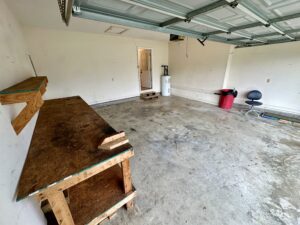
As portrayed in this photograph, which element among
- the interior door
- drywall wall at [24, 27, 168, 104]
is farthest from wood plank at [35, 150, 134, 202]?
the interior door

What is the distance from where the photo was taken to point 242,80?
4.21 metres

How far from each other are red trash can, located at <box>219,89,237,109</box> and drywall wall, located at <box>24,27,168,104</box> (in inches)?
130

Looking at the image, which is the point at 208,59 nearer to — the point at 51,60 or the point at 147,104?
the point at 147,104

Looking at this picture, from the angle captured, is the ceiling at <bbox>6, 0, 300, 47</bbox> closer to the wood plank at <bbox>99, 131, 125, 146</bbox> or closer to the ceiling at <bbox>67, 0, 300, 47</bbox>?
the ceiling at <bbox>67, 0, 300, 47</bbox>

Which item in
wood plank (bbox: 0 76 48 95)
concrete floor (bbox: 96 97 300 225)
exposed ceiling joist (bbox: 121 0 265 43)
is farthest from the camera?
concrete floor (bbox: 96 97 300 225)

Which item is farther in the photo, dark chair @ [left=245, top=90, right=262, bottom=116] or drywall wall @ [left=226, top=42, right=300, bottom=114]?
dark chair @ [left=245, top=90, right=262, bottom=116]

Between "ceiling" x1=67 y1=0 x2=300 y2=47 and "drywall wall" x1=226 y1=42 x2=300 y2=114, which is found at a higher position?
"ceiling" x1=67 y1=0 x2=300 y2=47

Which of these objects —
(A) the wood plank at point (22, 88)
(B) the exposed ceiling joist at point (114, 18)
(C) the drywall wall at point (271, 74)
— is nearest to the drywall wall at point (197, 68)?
(C) the drywall wall at point (271, 74)

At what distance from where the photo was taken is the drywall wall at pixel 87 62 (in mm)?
3650

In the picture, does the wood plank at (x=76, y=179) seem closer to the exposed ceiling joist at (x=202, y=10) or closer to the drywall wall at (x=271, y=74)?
the exposed ceiling joist at (x=202, y=10)

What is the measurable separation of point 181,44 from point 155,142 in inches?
184

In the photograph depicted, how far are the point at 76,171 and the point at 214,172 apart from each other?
1.80m

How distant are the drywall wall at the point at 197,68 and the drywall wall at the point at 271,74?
45 centimetres

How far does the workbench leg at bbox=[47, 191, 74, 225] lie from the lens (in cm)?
86
